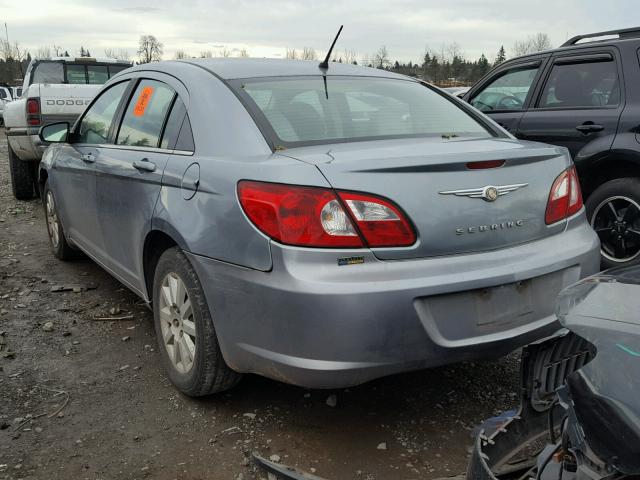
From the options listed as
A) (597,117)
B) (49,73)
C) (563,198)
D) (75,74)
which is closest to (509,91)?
(597,117)

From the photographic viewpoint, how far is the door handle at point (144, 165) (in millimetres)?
3082

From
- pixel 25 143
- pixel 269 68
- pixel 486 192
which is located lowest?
pixel 25 143

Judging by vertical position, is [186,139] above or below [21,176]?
above

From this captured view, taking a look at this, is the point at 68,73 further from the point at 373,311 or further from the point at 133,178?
the point at 373,311

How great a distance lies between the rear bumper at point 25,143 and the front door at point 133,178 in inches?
177

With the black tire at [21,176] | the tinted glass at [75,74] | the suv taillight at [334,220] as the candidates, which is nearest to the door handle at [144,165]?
the suv taillight at [334,220]

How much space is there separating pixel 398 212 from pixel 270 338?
0.66 m

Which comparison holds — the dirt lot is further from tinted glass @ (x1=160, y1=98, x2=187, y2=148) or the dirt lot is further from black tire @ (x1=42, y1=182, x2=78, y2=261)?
black tire @ (x1=42, y1=182, x2=78, y2=261)

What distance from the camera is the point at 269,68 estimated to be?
3.28 meters

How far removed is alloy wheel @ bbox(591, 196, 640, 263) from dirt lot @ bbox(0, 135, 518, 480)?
1771 mm

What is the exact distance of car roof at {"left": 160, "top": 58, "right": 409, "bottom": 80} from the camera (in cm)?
313

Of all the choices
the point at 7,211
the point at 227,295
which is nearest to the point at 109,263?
the point at 227,295

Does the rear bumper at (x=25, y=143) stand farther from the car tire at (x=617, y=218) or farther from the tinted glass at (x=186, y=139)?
the car tire at (x=617, y=218)

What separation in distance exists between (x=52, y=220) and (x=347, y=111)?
338cm
